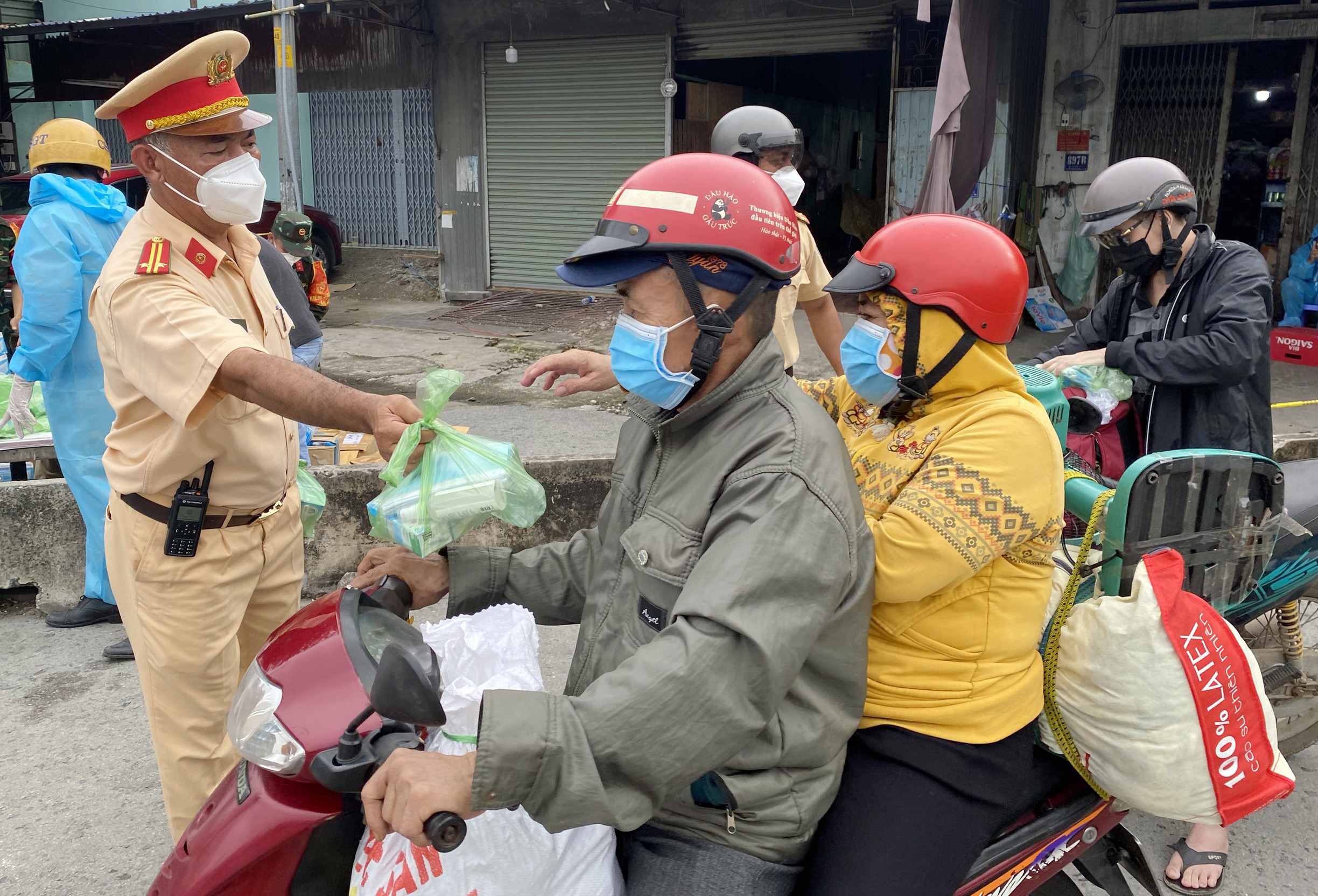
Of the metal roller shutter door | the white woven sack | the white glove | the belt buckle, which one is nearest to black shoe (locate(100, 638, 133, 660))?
the white glove

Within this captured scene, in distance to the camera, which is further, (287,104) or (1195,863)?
(287,104)

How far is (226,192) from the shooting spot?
2506 millimetres

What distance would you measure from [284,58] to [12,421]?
624cm

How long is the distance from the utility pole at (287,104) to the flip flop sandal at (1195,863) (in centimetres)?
947

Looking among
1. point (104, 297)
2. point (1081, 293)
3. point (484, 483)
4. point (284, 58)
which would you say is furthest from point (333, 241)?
point (484, 483)

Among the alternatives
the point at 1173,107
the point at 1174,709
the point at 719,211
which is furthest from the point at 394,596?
the point at 1173,107

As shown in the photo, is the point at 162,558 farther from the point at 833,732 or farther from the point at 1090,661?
the point at 1090,661

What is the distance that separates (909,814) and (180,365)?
1.65 m

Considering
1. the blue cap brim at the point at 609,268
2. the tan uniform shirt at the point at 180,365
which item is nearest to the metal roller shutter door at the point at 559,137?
the tan uniform shirt at the point at 180,365

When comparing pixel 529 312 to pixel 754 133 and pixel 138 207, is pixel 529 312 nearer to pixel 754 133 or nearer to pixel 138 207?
pixel 138 207

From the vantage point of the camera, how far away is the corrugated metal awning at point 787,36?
33.8 feet

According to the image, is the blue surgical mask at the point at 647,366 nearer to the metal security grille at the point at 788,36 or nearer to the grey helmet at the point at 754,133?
the grey helmet at the point at 754,133

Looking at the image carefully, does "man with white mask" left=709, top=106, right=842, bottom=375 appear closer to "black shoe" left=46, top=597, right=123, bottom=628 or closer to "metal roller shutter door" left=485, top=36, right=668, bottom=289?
"black shoe" left=46, top=597, right=123, bottom=628

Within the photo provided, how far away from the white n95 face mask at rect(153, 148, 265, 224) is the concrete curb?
2139mm
